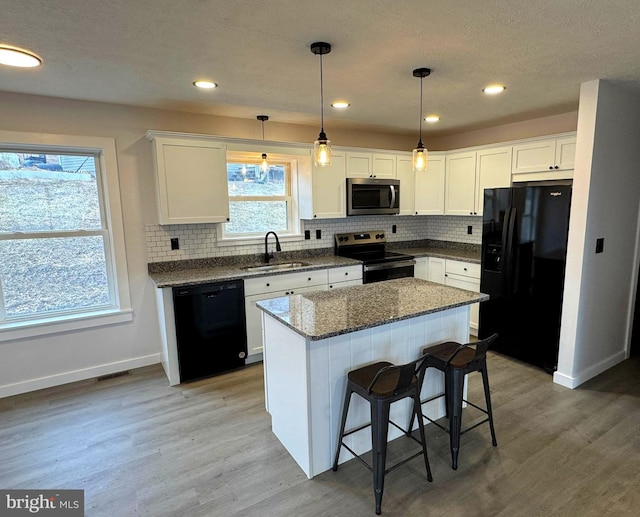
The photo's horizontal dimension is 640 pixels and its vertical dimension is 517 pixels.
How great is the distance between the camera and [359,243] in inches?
183

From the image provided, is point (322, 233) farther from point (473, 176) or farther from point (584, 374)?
point (584, 374)

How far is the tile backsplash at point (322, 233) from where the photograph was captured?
3508mm

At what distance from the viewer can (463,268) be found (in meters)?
4.09

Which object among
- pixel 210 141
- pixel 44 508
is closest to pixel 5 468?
pixel 44 508

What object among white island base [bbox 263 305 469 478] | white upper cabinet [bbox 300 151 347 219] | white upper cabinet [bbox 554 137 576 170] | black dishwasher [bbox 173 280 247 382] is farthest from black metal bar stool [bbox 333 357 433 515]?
white upper cabinet [bbox 554 137 576 170]

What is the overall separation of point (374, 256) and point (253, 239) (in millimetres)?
1496

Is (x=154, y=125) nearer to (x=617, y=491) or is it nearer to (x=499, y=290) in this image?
(x=499, y=290)

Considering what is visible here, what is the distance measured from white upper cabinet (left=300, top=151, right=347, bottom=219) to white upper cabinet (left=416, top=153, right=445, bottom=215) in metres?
1.13

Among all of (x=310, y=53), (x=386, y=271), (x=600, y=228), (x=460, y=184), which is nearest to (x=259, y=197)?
(x=386, y=271)

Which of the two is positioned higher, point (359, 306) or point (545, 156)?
point (545, 156)

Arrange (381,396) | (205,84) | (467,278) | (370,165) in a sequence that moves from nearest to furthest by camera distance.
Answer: (381,396) → (205,84) → (467,278) → (370,165)

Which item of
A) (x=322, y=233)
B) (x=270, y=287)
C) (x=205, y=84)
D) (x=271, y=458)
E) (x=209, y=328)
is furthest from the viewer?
(x=322, y=233)

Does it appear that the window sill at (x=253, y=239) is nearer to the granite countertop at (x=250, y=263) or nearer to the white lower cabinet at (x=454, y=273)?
the granite countertop at (x=250, y=263)

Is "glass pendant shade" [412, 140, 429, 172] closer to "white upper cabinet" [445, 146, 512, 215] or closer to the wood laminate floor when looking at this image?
the wood laminate floor
